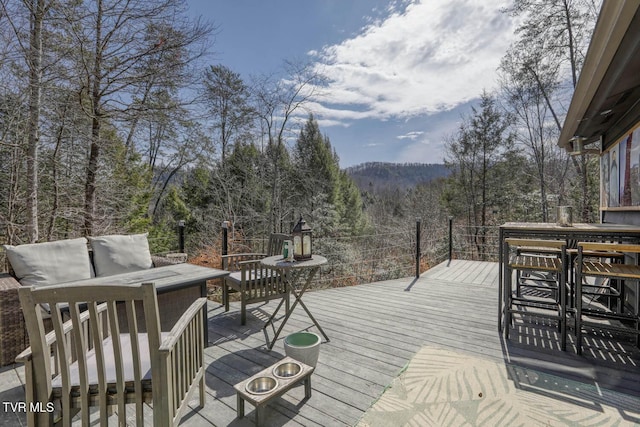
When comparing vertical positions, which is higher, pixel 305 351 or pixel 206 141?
pixel 206 141

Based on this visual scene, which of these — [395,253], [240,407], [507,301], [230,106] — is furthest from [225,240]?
[395,253]

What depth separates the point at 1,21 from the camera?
11.8 ft

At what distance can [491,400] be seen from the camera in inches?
70.9

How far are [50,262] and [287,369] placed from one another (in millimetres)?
2219

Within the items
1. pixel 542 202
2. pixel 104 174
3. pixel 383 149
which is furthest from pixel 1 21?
pixel 383 149

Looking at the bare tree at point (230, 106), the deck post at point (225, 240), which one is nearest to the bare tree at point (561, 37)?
the bare tree at point (230, 106)

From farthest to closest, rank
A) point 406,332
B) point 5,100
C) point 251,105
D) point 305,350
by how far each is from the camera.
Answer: point 251,105, point 5,100, point 406,332, point 305,350

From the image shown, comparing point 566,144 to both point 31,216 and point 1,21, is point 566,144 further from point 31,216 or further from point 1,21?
point 1,21

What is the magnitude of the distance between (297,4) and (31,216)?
5623 mm

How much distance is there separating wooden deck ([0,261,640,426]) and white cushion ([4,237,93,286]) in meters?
0.67

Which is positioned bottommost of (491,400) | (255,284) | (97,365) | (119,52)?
(491,400)

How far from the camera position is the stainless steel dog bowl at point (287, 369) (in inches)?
72.0

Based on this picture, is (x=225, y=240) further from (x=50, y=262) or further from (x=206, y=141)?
(x=206, y=141)

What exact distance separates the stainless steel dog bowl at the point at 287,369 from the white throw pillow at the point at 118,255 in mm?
1983
